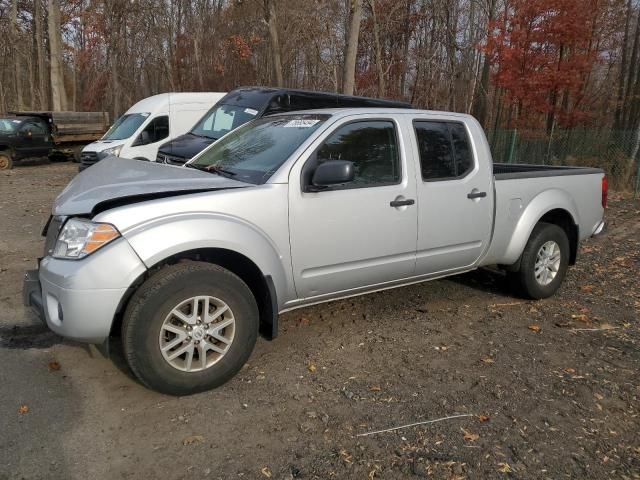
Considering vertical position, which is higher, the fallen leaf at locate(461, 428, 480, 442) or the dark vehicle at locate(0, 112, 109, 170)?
the dark vehicle at locate(0, 112, 109, 170)

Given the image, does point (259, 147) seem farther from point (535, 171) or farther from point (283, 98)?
point (283, 98)

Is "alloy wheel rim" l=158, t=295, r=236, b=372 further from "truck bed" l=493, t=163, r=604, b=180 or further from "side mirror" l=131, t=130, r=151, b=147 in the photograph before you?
"side mirror" l=131, t=130, r=151, b=147

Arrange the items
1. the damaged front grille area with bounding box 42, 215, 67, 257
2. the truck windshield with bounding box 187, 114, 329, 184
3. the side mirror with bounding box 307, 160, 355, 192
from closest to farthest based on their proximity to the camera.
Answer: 1. the damaged front grille area with bounding box 42, 215, 67, 257
2. the side mirror with bounding box 307, 160, 355, 192
3. the truck windshield with bounding box 187, 114, 329, 184

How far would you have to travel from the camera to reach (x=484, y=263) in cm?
488

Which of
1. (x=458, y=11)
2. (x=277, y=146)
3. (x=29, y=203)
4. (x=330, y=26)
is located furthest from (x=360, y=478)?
(x=458, y=11)

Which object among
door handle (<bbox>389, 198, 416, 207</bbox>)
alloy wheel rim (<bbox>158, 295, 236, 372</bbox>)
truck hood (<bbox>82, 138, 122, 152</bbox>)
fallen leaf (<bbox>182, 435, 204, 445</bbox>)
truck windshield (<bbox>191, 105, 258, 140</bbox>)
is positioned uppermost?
truck windshield (<bbox>191, 105, 258, 140</bbox>)

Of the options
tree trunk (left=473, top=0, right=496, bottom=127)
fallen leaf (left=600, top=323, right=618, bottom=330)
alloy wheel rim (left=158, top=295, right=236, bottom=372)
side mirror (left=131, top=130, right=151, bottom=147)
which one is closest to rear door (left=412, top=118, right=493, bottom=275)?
fallen leaf (left=600, top=323, right=618, bottom=330)

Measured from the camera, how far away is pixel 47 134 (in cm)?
1848

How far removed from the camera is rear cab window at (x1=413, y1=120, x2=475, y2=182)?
4.33 m

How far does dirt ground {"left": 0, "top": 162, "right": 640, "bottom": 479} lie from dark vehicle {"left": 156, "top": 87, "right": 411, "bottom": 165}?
466 cm

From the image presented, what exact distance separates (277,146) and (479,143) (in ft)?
6.47

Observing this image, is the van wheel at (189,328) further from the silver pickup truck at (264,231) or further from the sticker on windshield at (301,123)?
the sticker on windshield at (301,123)

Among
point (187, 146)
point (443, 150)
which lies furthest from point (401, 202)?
point (187, 146)

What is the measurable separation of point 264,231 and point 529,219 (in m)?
2.82
